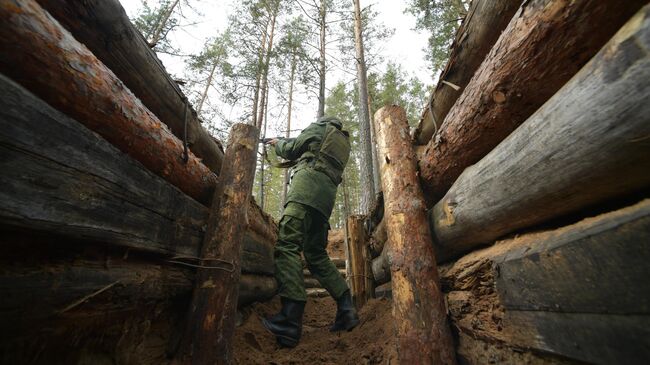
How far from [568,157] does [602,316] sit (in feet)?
1.68

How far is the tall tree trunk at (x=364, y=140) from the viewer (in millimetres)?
7592

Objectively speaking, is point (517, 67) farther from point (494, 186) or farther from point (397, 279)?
point (397, 279)

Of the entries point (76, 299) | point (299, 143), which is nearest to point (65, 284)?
point (76, 299)

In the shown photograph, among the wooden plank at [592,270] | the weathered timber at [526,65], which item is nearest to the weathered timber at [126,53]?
the weathered timber at [526,65]

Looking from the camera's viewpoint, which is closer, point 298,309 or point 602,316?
point 602,316

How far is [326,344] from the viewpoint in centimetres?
266

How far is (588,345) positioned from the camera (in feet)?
2.96

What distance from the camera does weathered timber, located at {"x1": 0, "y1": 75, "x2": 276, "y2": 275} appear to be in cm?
93

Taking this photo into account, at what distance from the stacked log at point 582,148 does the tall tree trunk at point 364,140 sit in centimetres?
498

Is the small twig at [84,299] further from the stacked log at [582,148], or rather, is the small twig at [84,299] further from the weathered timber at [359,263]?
the weathered timber at [359,263]

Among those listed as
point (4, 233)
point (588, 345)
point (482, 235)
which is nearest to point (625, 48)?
point (588, 345)

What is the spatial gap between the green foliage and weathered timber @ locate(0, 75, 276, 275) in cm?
832

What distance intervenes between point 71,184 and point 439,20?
406 inches

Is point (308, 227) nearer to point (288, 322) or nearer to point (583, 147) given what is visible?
point (288, 322)
